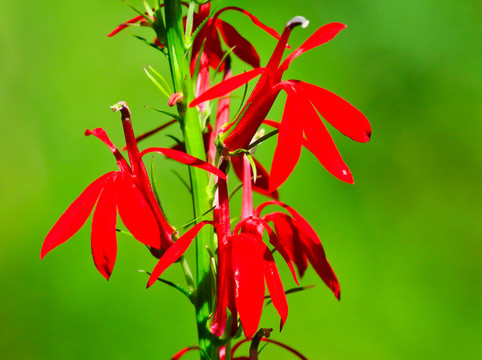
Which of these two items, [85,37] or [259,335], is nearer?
[259,335]

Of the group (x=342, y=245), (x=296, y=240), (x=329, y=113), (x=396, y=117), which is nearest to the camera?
(x=329, y=113)

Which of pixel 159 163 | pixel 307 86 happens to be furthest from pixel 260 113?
pixel 159 163

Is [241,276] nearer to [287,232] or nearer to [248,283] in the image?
[248,283]

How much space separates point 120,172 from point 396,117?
1260 millimetres

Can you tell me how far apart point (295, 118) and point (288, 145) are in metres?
0.02

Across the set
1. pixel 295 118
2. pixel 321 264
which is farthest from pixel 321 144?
pixel 321 264

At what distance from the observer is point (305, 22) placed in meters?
0.45

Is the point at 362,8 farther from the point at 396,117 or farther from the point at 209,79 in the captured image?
the point at 209,79

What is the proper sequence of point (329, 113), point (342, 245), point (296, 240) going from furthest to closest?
point (342, 245) → point (296, 240) → point (329, 113)

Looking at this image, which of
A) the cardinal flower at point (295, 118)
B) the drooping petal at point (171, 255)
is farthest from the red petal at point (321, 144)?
the drooping petal at point (171, 255)

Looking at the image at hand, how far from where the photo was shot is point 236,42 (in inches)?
21.4

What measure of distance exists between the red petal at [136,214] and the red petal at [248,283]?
0.18ft

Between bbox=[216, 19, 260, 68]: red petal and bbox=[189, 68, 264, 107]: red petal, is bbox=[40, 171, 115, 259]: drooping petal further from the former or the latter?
bbox=[216, 19, 260, 68]: red petal

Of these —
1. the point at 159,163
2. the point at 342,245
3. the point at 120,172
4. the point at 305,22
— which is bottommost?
the point at 342,245
